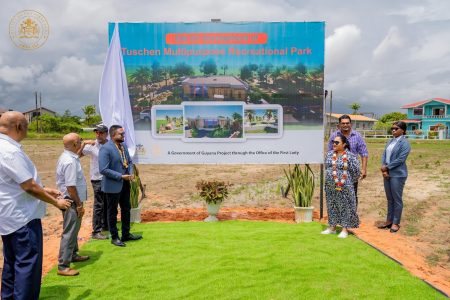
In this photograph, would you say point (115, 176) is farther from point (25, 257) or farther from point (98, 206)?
point (25, 257)

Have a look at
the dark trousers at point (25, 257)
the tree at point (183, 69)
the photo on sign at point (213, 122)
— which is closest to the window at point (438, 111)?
the photo on sign at point (213, 122)

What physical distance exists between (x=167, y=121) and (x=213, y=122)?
811 mm

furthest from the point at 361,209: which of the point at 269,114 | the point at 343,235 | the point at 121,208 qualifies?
the point at 121,208

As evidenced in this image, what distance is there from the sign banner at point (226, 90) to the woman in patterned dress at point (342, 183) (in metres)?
1.19

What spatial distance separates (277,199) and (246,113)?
376cm

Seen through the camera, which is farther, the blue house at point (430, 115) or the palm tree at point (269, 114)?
the blue house at point (430, 115)

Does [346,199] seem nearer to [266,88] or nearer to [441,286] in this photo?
[441,286]

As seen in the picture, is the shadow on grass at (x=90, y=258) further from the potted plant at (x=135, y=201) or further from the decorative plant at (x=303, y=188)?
the decorative plant at (x=303, y=188)

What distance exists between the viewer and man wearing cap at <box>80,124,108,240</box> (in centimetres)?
593

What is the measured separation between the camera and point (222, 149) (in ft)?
23.3

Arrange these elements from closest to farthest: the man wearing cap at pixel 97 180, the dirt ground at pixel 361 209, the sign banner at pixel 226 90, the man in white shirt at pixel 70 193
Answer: the man in white shirt at pixel 70 193 < the dirt ground at pixel 361 209 < the man wearing cap at pixel 97 180 < the sign banner at pixel 226 90

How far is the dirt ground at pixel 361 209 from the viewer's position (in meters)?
5.37

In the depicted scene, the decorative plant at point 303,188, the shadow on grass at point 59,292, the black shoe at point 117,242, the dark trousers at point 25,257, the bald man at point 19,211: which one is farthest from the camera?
the decorative plant at point 303,188

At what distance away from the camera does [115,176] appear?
5227 millimetres
